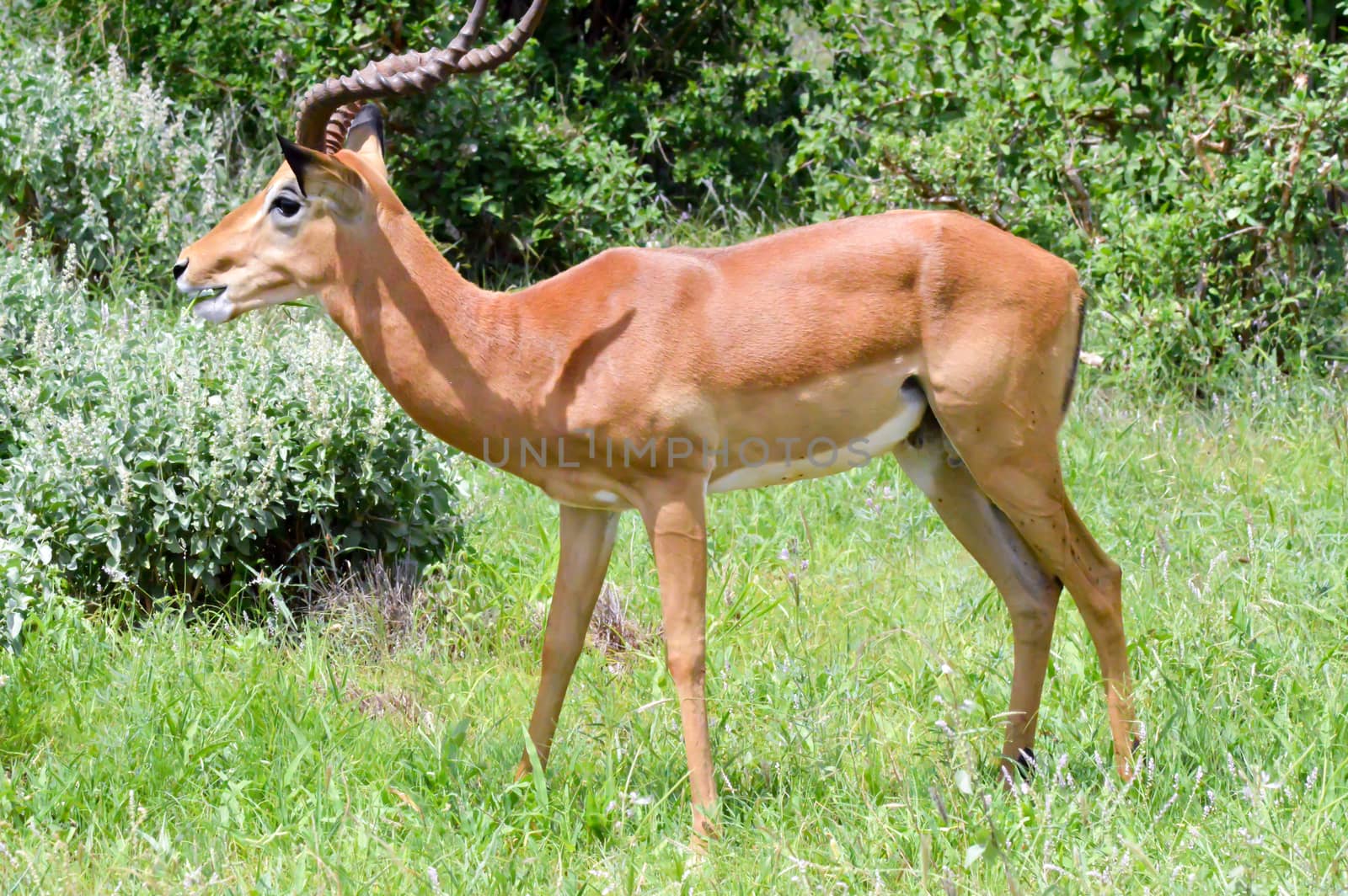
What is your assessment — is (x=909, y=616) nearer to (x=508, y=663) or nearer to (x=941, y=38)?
(x=508, y=663)

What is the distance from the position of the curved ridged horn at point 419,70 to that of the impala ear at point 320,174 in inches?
8.7

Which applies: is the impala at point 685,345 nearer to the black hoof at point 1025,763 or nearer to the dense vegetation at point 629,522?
the black hoof at point 1025,763

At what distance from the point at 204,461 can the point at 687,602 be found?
1.96m

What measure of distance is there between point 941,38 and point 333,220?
15.0ft

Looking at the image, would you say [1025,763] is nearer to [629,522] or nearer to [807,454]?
[807,454]

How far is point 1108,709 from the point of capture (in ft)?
13.0

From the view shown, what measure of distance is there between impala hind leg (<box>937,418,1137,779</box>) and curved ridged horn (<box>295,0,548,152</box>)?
1345mm

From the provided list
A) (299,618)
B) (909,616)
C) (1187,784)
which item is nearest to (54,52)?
(299,618)

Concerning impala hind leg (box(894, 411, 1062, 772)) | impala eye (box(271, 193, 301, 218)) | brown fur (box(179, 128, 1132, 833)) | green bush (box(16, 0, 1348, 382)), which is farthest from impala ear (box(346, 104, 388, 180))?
green bush (box(16, 0, 1348, 382))

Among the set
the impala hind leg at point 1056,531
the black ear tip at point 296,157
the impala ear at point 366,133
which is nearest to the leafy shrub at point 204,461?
the impala ear at point 366,133

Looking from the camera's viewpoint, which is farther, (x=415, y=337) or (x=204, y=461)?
(x=204, y=461)

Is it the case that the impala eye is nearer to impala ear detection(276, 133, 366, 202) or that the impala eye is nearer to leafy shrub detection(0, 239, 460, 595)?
impala ear detection(276, 133, 366, 202)

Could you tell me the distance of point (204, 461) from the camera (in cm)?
488

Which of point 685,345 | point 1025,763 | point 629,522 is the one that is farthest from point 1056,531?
point 629,522
